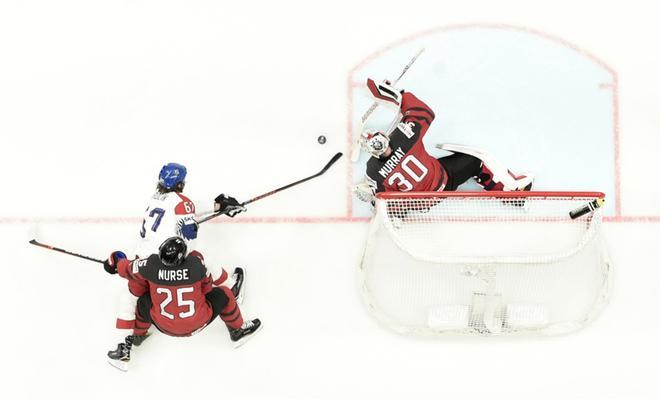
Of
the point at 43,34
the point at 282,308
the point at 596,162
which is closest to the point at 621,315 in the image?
the point at 596,162

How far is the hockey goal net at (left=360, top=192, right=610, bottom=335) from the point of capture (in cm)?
363

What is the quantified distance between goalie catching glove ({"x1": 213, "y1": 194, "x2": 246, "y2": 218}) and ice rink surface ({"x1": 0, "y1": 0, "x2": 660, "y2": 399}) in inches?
9.5

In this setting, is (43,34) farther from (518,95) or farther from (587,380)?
(587,380)

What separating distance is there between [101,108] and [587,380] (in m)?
3.56

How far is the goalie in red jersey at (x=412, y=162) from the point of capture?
3.45m

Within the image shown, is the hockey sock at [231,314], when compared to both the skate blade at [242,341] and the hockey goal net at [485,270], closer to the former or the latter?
the skate blade at [242,341]

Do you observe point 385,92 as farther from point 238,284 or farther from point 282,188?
point 238,284

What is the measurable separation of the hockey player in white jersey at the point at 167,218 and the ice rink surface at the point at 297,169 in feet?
1.00

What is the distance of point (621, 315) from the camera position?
385 cm

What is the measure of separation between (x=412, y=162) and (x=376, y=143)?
0.81 feet

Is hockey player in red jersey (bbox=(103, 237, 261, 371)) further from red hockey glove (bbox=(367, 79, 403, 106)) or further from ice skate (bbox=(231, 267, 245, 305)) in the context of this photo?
red hockey glove (bbox=(367, 79, 403, 106))

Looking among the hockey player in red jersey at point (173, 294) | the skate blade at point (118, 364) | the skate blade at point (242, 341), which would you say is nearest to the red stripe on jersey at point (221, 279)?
the hockey player in red jersey at point (173, 294)

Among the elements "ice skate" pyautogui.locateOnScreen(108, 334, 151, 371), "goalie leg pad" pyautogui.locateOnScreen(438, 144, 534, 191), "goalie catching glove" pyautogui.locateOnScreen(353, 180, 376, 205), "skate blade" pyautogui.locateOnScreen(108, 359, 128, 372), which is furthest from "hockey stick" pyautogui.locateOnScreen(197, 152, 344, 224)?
"skate blade" pyautogui.locateOnScreen(108, 359, 128, 372)

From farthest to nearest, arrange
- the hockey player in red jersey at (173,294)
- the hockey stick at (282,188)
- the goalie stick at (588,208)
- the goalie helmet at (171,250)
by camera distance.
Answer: the hockey stick at (282,188) → the goalie stick at (588,208) → the hockey player in red jersey at (173,294) → the goalie helmet at (171,250)
